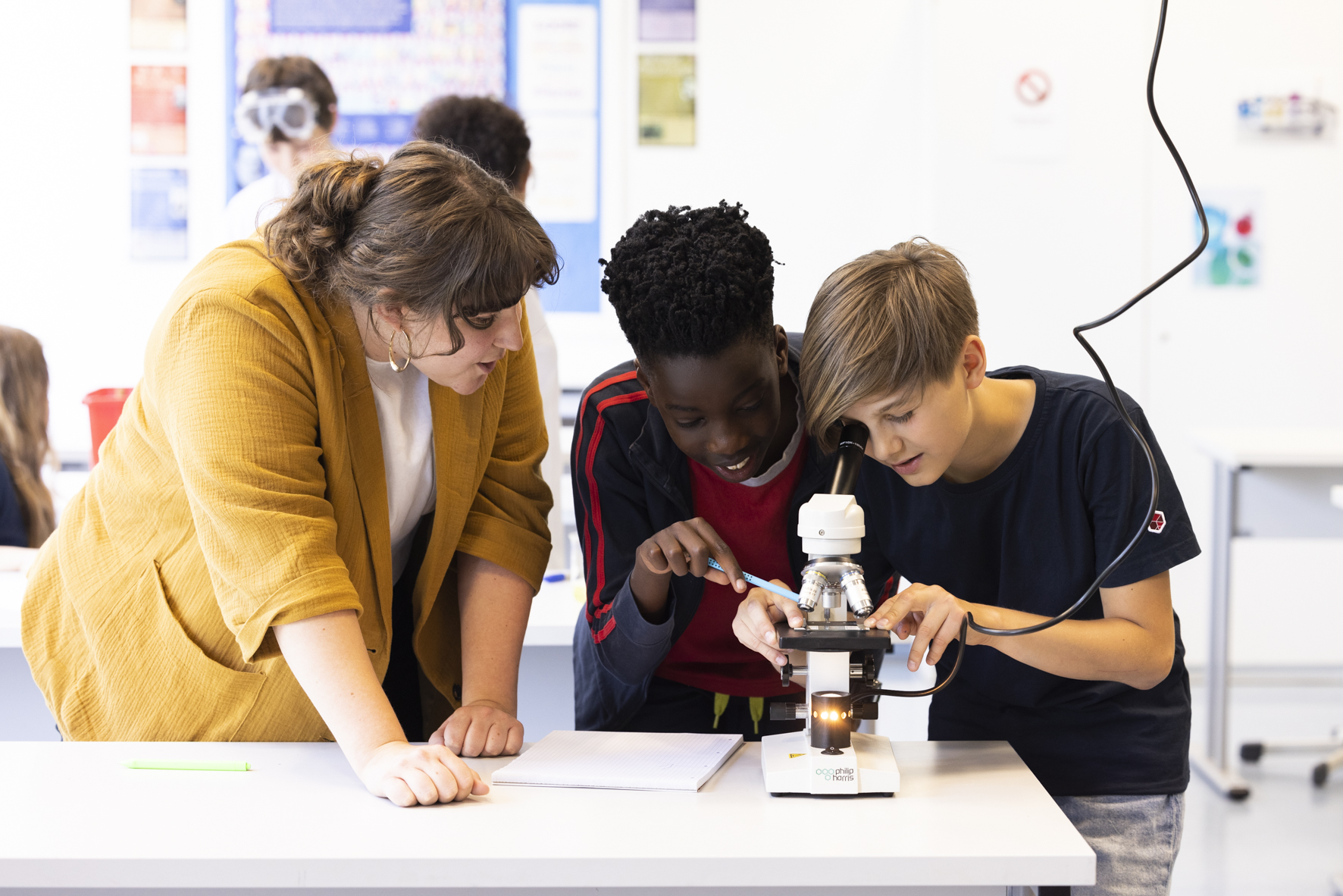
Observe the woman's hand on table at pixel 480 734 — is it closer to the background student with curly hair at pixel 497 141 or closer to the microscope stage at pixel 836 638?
the microscope stage at pixel 836 638

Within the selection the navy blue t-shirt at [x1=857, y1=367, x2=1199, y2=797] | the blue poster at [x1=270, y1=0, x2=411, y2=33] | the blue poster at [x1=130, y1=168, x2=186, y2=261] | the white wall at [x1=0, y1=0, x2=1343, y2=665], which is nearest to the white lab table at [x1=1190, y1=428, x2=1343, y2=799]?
the white wall at [x1=0, y1=0, x2=1343, y2=665]

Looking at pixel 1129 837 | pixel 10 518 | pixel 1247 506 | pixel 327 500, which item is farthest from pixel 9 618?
pixel 1247 506

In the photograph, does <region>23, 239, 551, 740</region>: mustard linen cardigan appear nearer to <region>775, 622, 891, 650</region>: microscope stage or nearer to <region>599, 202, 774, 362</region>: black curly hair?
<region>599, 202, 774, 362</region>: black curly hair

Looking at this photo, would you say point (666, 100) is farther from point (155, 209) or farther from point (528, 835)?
point (528, 835)

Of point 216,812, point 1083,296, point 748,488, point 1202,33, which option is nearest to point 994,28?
point 1202,33

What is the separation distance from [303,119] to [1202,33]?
9.48 feet

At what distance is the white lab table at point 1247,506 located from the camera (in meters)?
2.88

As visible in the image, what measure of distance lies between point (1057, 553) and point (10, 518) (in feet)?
7.38

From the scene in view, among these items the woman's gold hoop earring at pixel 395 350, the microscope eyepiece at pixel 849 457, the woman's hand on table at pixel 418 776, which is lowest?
the woman's hand on table at pixel 418 776

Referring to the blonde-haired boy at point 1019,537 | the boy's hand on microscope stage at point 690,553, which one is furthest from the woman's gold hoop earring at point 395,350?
the blonde-haired boy at point 1019,537

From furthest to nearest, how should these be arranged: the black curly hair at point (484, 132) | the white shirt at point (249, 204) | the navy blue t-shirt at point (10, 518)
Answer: the white shirt at point (249, 204), the navy blue t-shirt at point (10, 518), the black curly hair at point (484, 132)

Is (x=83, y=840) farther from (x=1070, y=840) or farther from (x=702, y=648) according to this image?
(x=1070, y=840)

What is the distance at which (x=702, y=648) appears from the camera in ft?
4.79

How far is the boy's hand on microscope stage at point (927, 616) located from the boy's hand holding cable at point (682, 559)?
170 mm
